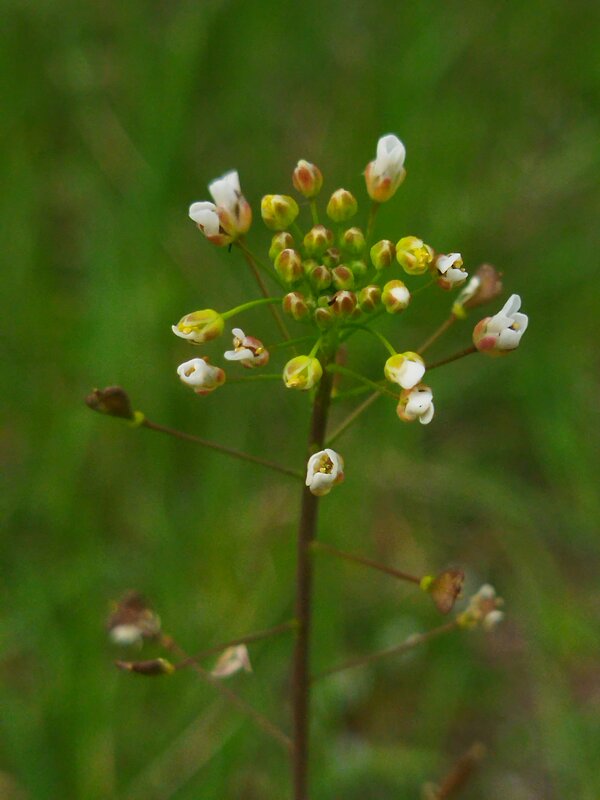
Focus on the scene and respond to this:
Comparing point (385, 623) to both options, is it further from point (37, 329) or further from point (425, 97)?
point (425, 97)

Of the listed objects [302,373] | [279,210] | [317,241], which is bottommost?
[302,373]

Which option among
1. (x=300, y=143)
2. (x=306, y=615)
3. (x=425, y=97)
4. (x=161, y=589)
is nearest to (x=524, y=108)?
(x=425, y=97)

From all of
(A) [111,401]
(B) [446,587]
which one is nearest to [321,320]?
(A) [111,401]

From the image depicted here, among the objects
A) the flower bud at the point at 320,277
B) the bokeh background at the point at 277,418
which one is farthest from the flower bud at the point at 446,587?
the bokeh background at the point at 277,418

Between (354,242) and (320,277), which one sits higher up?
(354,242)

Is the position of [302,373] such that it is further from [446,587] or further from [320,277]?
[446,587]

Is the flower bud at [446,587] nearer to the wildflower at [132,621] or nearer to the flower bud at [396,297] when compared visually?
the flower bud at [396,297]

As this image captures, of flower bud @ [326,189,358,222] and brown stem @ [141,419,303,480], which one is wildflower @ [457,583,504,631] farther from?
flower bud @ [326,189,358,222]
